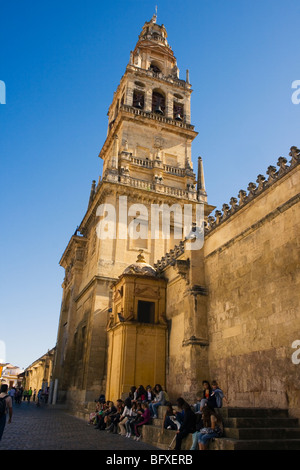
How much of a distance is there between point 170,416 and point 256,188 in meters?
7.23

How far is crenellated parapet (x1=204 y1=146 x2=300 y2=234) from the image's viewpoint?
410 inches

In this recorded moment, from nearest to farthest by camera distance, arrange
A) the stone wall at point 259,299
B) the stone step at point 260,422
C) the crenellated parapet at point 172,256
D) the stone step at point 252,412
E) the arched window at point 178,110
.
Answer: the stone step at point 260,422, the stone step at point 252,412, the stone wall at point 259,299, the crenellated parapet at point 172,256, the arched window at point 178,110

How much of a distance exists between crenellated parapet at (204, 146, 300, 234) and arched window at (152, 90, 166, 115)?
18.9 m

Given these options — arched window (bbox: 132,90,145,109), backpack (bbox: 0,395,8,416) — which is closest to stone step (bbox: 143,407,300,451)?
backpack (bbox: 0,395,8,416)

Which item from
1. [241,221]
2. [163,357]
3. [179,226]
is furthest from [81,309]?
[241,221]

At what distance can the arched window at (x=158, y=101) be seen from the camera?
3089cm

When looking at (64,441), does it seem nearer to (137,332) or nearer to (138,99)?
(137,332)

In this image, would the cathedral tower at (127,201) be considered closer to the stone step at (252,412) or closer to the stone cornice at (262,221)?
the stone cornice at (262,221)

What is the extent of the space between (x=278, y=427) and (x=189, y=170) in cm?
2165

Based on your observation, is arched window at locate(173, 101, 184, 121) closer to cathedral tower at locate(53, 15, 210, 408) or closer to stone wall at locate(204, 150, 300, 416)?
cathedral tower at locate(53, 15, 210, 408)

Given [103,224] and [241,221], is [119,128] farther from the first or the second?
[241,221]

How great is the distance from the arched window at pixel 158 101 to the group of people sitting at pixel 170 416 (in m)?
23.7

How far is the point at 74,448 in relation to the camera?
8359mm

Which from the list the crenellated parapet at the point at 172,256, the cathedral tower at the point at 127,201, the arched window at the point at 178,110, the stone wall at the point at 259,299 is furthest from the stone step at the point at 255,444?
the arched window at the point at 178,110
